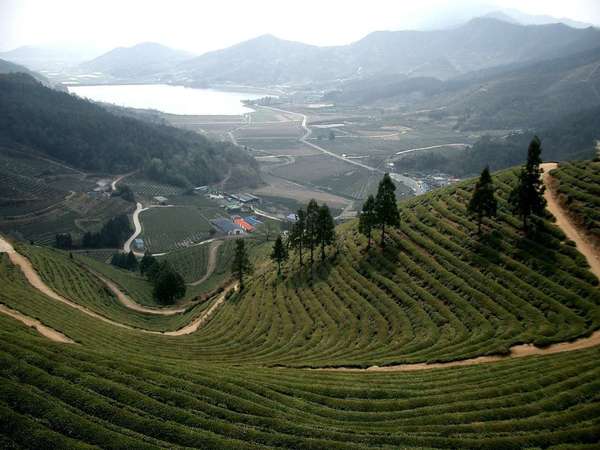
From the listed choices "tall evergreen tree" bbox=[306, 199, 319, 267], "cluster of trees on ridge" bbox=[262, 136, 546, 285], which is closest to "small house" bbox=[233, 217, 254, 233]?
"cluster of trees on ridge" bbox=[262, 136, 546, 285]

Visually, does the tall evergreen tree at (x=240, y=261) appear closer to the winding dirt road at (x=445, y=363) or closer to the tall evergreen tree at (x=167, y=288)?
the winding dirt road at (x=445, y=363)

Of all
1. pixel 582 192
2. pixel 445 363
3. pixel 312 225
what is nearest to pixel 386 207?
pixel 312 225

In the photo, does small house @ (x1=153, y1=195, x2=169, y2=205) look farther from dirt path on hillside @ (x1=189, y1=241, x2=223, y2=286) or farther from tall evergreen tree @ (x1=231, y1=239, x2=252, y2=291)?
tall evergreen tree @ (x1=231, y1=239, x2=252, y2=291)

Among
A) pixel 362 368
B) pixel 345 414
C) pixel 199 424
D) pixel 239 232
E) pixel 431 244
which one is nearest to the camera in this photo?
pixel 199 424

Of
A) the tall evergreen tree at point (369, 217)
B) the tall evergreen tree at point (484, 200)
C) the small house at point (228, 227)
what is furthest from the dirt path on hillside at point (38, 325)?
the small house at point (228, 227)

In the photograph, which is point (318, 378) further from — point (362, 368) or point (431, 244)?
point (431, 244)

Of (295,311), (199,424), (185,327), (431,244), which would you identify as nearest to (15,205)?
(185,327)

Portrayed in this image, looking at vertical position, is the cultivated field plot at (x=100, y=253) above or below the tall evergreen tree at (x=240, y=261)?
below

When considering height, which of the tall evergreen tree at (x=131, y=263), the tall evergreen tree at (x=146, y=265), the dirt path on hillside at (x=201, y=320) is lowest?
the tall evergreen tree at (x=131, y=263)
